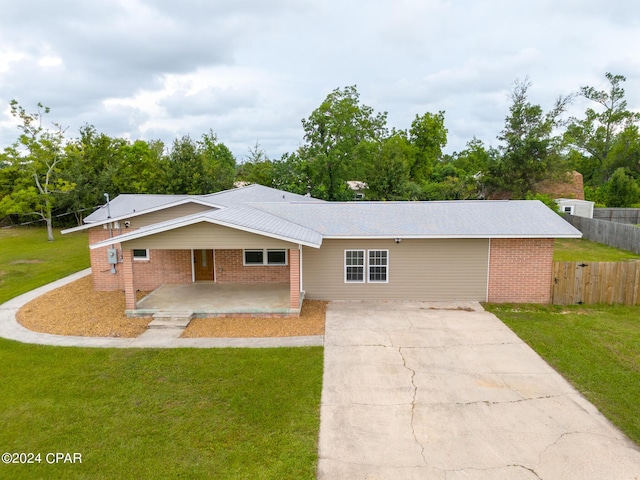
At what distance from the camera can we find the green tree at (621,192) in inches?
1473

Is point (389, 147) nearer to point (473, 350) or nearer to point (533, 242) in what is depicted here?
point (533, 242)

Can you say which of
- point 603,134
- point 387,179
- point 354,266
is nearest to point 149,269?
point 354,266

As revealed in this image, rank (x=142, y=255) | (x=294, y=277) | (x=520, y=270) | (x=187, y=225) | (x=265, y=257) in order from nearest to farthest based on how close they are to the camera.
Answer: (x=187, y=225)
(x=294, y=277)
(x=520, y=270)
(x=265, y=257)
(x=142, y=255)

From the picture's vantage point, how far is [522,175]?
33.3 metres

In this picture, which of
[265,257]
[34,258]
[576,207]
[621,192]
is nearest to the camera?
[265,257]

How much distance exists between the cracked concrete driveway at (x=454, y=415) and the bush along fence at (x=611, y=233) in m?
16.6

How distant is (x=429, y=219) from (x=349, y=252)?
3.25 meters

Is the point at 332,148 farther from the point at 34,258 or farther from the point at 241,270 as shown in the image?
the point at 34,258

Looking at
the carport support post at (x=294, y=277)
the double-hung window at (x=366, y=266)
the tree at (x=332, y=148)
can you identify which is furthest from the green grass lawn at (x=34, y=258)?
the tree at (x=332, y=148)

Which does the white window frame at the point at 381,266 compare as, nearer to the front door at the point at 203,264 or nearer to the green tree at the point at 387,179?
the front door at the point at 203,264

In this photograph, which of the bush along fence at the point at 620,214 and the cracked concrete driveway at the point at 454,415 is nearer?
the cracked concrete driveway at the point at 454,415

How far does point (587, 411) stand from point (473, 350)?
9.63ft

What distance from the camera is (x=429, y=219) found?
14.7 meters

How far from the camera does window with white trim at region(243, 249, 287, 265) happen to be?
1551cm
